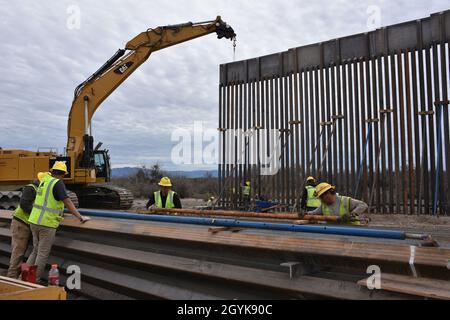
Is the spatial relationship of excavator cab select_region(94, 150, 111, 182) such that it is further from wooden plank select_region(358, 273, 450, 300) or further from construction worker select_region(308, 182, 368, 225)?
wooden plank select_region(358, 273, 450, 300)

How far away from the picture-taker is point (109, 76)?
49.7 ft

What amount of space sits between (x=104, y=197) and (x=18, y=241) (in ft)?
38.4

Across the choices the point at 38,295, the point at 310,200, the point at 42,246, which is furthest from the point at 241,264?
the point at 310,200

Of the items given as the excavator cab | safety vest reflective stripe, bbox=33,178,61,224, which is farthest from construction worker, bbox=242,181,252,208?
safety vest reflective stripe, bbox=33,178,61,224

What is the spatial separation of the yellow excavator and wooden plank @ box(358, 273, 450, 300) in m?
13.3

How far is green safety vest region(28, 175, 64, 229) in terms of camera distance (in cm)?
483

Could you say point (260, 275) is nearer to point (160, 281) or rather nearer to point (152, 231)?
point (160, 281)

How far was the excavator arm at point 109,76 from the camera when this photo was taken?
1493 cm

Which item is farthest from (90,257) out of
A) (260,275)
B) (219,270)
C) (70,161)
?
(70,161)

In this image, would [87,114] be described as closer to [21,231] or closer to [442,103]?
[21,231]

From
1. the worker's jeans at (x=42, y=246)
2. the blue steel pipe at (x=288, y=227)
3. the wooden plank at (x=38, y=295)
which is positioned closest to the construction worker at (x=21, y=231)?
the worker's jeans at (x=42, y=246)

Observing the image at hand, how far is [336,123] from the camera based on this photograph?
38.4ft

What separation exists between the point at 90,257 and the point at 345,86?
9.40 m
